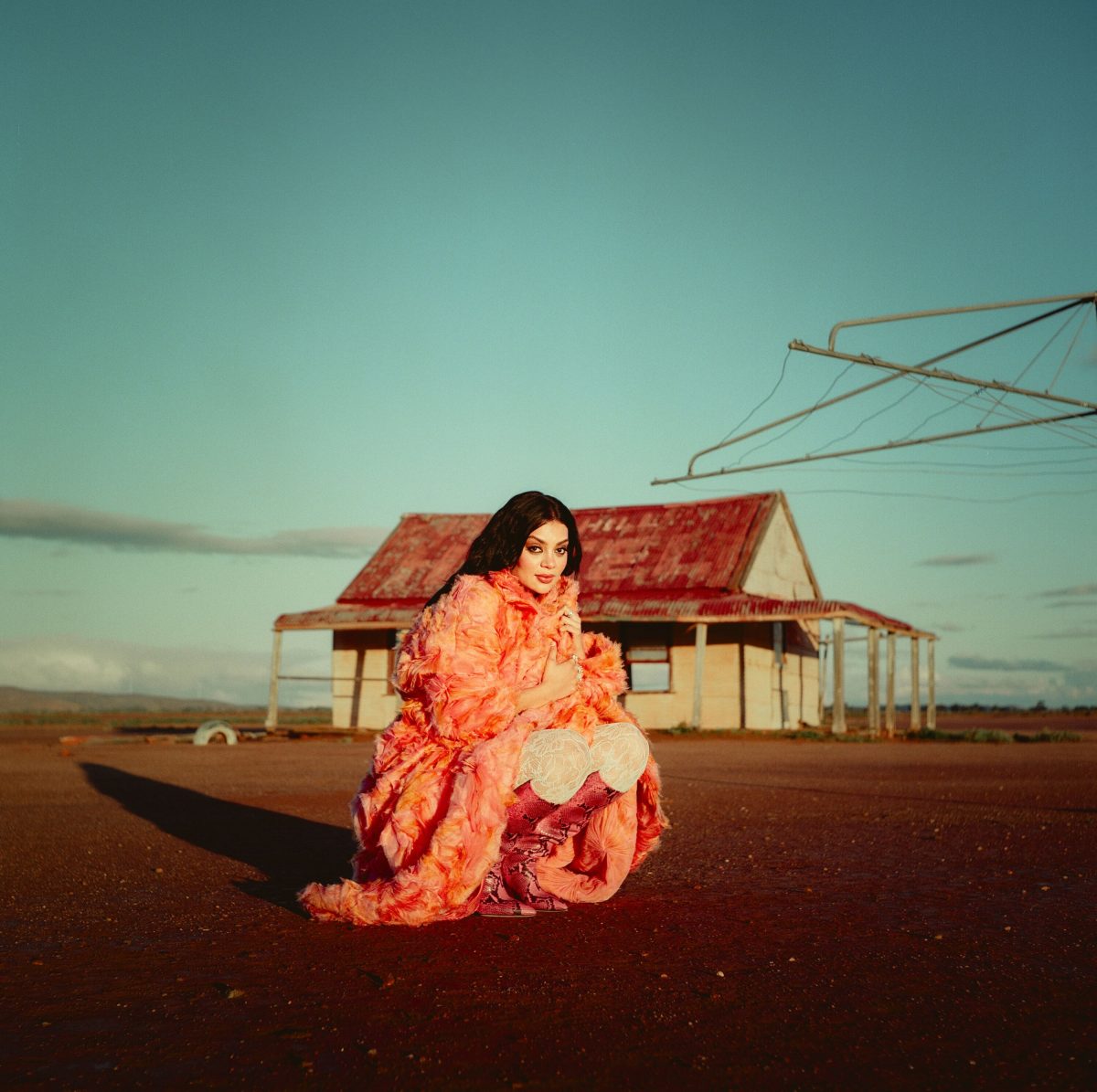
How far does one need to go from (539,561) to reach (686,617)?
17.4m

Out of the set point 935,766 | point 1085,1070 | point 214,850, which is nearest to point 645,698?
point 935,766

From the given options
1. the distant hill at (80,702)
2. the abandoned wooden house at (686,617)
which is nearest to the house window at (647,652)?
the abandoned wooden house at (686,617)

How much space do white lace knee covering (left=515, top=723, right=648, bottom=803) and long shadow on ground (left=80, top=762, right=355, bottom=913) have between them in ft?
3.72

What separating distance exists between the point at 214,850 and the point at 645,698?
17.7 meters

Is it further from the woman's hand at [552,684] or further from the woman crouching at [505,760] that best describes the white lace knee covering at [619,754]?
the woman's hand at [552,684]

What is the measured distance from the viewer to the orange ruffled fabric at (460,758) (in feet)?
11.7

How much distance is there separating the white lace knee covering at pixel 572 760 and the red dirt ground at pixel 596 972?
1.56ft

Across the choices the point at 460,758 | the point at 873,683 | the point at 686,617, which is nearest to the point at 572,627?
the point at 460,758

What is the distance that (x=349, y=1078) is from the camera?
87.0 inches

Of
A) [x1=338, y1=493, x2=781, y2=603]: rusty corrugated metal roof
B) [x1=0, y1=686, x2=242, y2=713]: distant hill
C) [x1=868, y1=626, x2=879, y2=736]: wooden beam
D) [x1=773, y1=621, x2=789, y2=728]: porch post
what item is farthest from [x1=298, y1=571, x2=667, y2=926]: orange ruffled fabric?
[x1=0, y1=686, x2=242, y2=713]: distant hill

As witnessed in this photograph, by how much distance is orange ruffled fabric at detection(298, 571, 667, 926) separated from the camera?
11.7ft

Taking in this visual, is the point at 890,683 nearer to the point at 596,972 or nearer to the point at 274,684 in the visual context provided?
the point at 274,684

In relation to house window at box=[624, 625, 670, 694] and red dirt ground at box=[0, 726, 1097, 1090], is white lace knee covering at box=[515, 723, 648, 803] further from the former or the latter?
house window at box=[624, 625, 670, 694]

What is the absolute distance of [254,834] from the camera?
677cm
